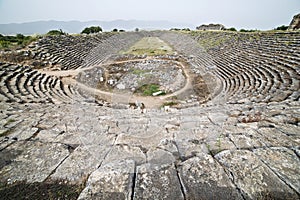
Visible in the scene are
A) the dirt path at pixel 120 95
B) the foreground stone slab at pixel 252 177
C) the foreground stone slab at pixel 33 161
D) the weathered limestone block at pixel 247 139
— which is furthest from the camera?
the dirt path at pixel 120 95

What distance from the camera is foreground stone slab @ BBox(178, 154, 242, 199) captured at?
4.21 ft

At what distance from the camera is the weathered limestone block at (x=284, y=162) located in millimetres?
1363

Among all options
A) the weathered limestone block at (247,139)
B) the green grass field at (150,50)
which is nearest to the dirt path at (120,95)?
the weathered limestone block at (247,139)

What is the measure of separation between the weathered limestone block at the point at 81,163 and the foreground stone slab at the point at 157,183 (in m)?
0.52

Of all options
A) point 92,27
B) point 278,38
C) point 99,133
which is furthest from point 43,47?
point 92,27

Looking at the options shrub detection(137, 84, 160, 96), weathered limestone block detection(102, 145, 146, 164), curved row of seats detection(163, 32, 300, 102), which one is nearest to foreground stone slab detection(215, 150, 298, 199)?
weathered limestone block detection(102, 145, 146, 164)

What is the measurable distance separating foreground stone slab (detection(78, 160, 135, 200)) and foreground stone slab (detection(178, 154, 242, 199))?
491mm

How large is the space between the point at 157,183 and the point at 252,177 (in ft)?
2.75

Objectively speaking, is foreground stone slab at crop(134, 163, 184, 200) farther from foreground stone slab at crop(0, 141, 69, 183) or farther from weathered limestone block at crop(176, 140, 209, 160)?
foreground stone slab at crop(0, 141, 69, 183)

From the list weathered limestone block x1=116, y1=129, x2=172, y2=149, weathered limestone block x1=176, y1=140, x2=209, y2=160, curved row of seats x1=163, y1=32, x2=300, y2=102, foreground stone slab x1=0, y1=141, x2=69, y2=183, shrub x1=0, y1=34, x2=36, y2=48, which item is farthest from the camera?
shrub x1=0, y1=34, x2=36, y2=48

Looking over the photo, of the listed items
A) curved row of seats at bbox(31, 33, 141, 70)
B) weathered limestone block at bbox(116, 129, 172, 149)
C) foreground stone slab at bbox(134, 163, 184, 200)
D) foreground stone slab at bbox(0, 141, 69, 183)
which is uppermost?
curved row of seats at bbox(31, 33, 141, 70)

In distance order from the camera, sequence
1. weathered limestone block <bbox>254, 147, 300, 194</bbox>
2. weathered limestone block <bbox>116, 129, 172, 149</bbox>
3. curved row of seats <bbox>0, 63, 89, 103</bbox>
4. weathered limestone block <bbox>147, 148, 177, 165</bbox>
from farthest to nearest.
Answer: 1. curved row of seats <bbox>0, 63, 89, 103</bbox>
2. weathered limestone block <bbox>116, 129, 172, 149</bbox>
3. weathered limestone block <bbox>147, 148, 177, 165</bbox>
4. weathered limestone block <bbox>254, 147, 300, 194</bbox>

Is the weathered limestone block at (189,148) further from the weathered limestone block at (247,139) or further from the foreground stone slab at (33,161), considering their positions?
the foreground stone slab at (33,161)

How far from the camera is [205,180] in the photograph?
55.6 inches
